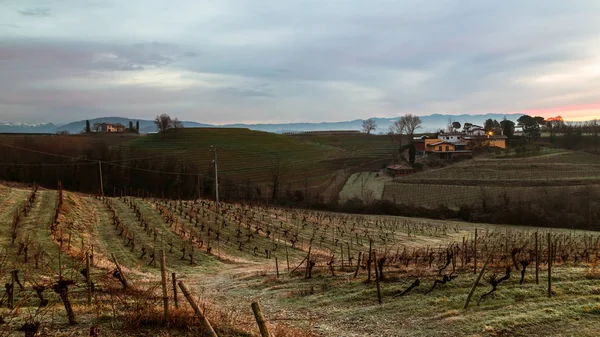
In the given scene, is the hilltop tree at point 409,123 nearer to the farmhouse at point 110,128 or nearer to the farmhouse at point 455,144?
the farmhouse at point 455,144

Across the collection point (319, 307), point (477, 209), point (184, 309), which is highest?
point (184, 309)

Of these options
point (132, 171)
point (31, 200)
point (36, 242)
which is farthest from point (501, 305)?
point (132, 171)

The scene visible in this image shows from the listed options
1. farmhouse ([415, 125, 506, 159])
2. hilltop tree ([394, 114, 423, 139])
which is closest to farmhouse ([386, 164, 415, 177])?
farmhouse ([415, 125, 506, 159])

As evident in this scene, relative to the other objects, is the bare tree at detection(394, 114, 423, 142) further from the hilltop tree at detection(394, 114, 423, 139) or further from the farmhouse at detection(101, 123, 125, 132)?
the farmhouse at detection(101, 123, 125, 132)

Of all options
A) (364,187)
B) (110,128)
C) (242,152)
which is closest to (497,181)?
(364,187)

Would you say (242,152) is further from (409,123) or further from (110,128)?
(110,128)

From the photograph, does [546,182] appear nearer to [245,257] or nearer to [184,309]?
[245,257]

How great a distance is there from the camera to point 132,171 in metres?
59.6

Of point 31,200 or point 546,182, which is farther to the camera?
point 546,182

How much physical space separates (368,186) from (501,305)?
161 ft

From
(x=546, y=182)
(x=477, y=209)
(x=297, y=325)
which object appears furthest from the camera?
(x=546, y=182)

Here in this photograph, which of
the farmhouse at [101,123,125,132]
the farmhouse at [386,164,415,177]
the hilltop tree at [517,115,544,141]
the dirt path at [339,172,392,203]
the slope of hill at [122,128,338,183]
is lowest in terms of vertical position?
the dirt path at [339,172,392,203]

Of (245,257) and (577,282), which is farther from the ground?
(577,282)

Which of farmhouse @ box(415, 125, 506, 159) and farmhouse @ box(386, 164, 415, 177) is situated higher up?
farmhouse @ box(415, 125, 506, 159)
